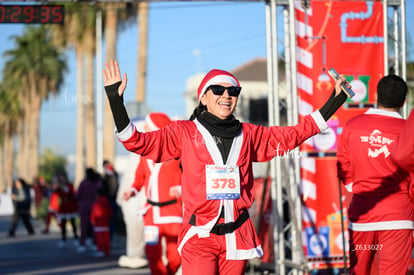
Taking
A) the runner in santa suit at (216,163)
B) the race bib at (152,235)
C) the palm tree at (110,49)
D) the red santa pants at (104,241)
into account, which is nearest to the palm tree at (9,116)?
the palm tree at (110,49)

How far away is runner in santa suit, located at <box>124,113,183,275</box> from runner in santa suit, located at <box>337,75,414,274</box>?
2607 millimetres

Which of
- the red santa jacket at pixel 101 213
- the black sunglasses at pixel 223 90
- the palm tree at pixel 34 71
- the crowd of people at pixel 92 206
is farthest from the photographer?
→ the palm tree at pixel 34 71

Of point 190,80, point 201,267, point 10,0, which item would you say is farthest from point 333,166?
point 190,80

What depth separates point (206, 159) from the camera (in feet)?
17.5

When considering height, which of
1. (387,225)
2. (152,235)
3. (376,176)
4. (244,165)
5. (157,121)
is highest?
(157,121)

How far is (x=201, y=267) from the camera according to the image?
517cm

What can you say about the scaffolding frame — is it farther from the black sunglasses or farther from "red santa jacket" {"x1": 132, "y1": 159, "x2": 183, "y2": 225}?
the black sunglasses

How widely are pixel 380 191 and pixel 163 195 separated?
9.99ft

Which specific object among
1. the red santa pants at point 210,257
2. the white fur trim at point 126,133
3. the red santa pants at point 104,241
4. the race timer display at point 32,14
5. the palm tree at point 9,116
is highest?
the palm tree at point 9,116

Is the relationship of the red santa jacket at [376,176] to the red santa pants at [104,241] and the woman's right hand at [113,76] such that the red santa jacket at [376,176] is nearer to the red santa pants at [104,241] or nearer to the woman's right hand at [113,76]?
the woman's right hand at [113,76]

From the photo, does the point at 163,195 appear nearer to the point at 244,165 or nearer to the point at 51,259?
the point at 244,165

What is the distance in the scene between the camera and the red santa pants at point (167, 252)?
848cm

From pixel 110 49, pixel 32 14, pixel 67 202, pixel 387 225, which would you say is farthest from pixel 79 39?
pixel 387 225

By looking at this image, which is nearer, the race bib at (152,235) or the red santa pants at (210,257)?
the red santa pants at (210,257)
